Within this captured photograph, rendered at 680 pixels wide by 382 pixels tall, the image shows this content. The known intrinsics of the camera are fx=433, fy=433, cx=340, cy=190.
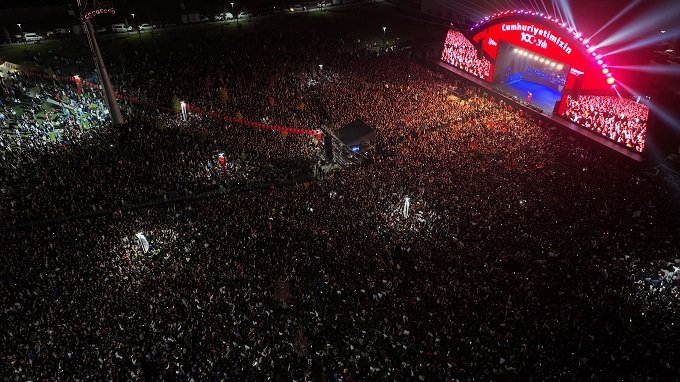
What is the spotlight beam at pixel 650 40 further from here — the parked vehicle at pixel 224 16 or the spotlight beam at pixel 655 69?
the parked vehicle at pixel 224 16

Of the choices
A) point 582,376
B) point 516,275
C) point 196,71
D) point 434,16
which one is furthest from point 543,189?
point 434,16

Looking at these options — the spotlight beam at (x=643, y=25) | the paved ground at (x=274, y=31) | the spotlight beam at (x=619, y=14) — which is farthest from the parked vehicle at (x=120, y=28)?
the spotlight beam at (x=643, y=25)

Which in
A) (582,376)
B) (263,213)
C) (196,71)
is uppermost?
(196,71)

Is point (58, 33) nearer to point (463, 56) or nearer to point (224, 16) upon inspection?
point (224, 16)

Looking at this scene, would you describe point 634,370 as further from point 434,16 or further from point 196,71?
point 434,16

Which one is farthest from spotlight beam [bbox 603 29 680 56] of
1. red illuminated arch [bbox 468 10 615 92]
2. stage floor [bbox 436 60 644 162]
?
stage floor [bbox 436 60 644 162]

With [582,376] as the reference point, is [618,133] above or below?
above

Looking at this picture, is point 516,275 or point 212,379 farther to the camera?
point 516,275

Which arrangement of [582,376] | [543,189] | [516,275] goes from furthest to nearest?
1. [543,189]
2. [516,275]
3. [582,376]

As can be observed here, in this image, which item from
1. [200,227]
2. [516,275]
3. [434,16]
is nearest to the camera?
[516,275]
